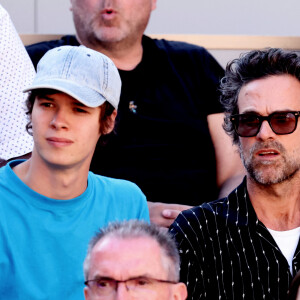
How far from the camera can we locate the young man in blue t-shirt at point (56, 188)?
7.39 ft

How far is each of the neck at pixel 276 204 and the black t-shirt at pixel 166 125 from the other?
0.56m

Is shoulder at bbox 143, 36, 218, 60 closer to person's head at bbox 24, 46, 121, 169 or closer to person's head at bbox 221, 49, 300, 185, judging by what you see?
person's head at bbox 221, 49, 300, 185

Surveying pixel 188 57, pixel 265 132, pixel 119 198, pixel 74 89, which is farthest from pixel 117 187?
pixel 188 57

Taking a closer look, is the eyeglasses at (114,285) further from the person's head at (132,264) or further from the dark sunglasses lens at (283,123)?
the dark sunglasses lens at (283,123)

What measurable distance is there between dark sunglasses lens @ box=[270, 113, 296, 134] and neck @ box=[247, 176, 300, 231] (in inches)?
6.3

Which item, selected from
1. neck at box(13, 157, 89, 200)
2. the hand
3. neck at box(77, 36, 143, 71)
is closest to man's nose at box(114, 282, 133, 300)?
neck at box(13, 157, 89, 200)

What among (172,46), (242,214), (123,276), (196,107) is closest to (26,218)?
(123,276)

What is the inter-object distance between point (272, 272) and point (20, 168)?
82cm

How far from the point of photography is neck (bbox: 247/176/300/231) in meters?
2.64

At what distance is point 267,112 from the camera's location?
2.65 m

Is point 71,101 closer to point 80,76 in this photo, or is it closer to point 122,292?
point 80,76

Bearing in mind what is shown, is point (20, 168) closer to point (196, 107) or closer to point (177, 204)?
point (177, 204)

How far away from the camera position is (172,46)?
3605 mm

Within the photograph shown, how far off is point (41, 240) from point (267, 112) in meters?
0.85
